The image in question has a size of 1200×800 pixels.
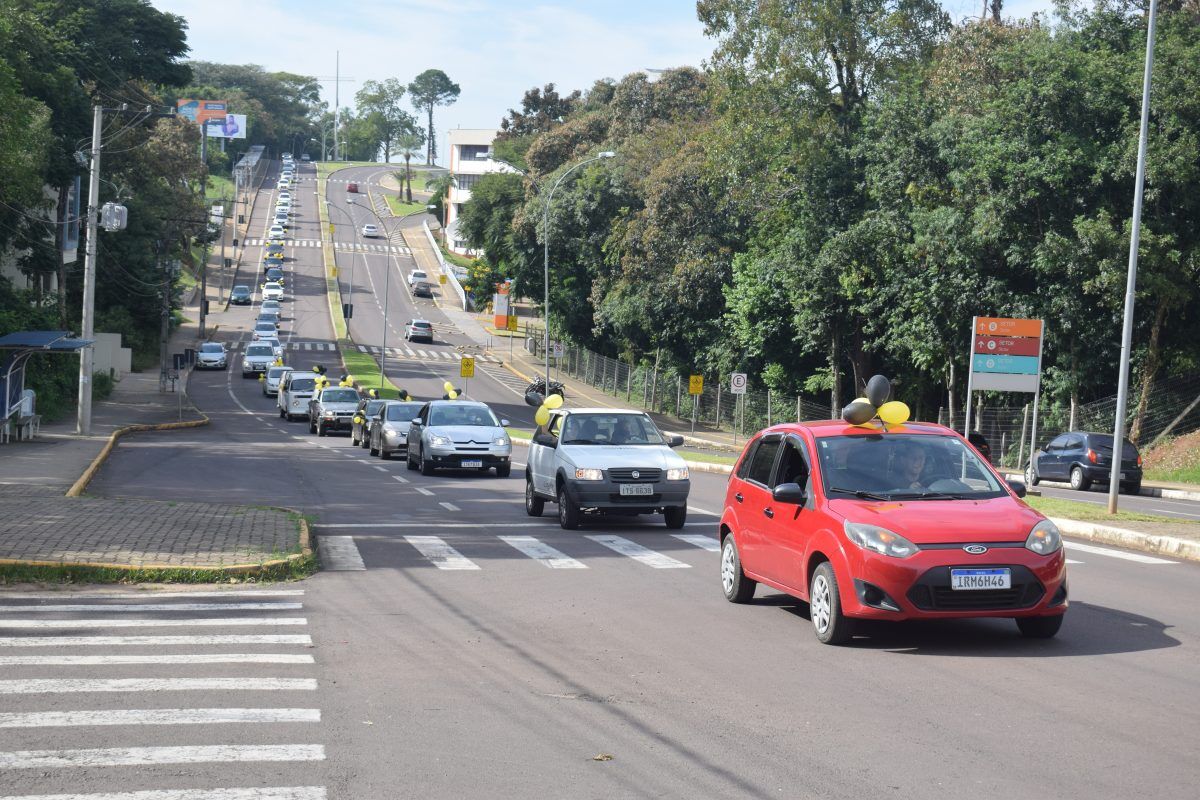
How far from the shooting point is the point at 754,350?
5550 centimetres

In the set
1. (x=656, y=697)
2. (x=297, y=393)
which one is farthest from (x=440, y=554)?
(x=297, y=393)

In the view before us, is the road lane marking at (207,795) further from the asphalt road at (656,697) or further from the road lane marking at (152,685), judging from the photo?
the road lane marking at (152,685)

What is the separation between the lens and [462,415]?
96.3ft

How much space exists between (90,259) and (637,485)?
88.5 feet

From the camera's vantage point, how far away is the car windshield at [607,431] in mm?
19062

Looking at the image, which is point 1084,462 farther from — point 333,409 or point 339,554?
point 333,409

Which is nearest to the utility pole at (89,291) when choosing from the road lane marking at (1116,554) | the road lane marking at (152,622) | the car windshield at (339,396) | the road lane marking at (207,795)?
the car windshield at (339,396)

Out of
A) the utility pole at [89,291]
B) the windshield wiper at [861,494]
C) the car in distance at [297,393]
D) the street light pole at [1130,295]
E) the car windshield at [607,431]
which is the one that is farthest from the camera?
the car in distance at [297,393]

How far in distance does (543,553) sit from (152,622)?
18.9ft

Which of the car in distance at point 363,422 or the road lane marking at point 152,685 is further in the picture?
the car in distance at point 363,422

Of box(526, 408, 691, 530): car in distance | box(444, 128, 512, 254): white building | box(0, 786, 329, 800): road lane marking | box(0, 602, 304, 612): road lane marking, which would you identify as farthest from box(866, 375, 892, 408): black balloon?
box(444, 128, 512, 254): white building

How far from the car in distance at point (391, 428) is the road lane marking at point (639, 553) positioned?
16615 mm

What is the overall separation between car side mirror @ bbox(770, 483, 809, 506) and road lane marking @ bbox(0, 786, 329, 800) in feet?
17.2

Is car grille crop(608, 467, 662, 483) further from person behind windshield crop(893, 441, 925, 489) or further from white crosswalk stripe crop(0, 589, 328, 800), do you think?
person behind windshield crop(893, 441, 925, 489)
